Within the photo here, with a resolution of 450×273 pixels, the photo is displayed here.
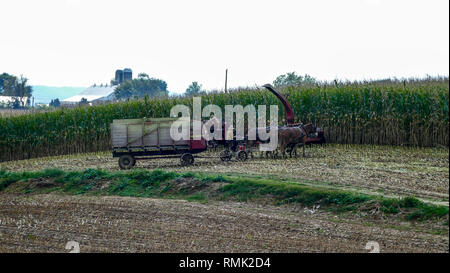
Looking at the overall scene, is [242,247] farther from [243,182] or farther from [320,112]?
[320,112]

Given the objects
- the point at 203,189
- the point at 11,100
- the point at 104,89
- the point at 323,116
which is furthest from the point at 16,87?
the point at 203,189

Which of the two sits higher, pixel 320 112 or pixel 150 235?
pixel 320 112

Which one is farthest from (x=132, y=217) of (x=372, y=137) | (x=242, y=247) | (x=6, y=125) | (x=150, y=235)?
(x=6, y=125)

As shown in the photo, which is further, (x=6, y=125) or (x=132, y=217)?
(x=6, y=125)

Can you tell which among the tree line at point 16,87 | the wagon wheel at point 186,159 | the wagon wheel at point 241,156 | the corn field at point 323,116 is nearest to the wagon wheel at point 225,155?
the wagon wheel at point 241,156

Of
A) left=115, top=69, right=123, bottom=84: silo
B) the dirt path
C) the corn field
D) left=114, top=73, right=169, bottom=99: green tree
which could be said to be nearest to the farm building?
left=115, top=69, right=123, bottom=84: silo

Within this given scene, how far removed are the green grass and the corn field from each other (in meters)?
8.96

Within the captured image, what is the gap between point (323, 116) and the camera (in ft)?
105

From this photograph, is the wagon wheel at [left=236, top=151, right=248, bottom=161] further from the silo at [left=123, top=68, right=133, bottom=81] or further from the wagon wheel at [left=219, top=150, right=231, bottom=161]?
the silo at [left=123, top=68, right=133, bottom=81]

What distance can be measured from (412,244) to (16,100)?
73182 mm

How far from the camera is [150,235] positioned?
43.8 feet

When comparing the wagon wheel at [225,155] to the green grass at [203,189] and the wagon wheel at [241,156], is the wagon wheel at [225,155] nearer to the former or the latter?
the wagon wheel at [241,156]

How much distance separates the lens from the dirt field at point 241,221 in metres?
12.2
